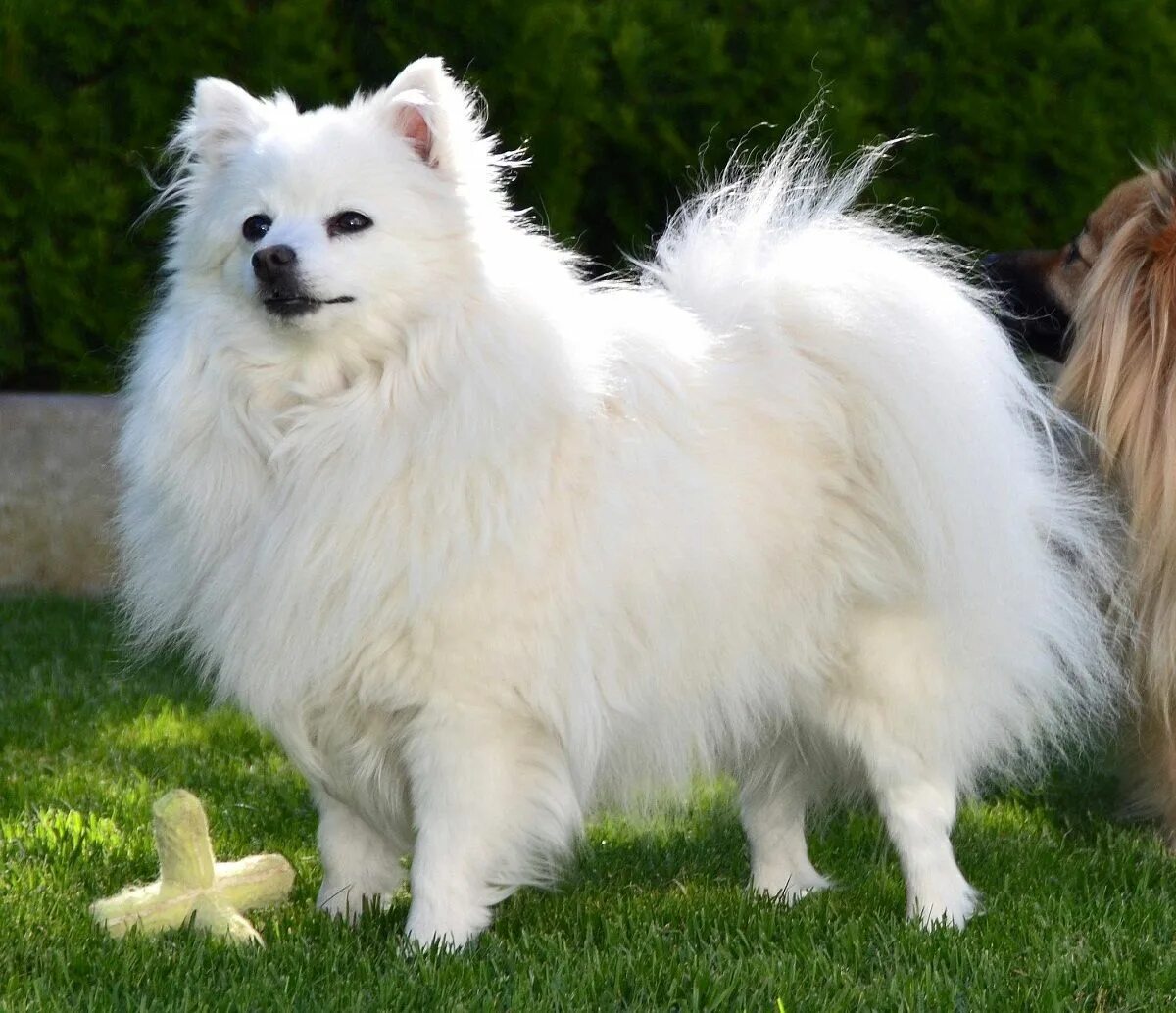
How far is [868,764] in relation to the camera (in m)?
3.74

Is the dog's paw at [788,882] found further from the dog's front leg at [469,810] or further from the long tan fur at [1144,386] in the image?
the long tan fur at [1144,386]

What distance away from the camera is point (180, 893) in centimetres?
357

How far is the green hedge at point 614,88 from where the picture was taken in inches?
275

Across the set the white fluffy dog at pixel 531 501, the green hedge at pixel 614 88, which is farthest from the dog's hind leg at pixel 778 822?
the green hedge at pixel 614 88

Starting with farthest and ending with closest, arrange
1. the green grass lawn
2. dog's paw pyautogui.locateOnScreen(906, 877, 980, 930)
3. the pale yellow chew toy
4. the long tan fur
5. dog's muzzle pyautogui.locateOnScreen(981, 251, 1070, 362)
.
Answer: dog's muzzle pyautogui.locateOnScreen(981, 251, 1070, 362) → the long tan fur → dog's paw pyautogui.locateOnScreen(906, 877, 980, 930) → the pale yellow chew toy → the green grass lawn

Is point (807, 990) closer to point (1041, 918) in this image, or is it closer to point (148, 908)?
point (1041, 918)

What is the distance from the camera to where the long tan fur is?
4.02m

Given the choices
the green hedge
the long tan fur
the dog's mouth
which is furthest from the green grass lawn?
the green hedge

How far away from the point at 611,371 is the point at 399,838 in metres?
1.16

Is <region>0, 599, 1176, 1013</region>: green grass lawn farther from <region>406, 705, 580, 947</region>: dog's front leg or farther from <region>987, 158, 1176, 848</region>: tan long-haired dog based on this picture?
<region>987, 158, 1176, 848</region>: tan long-haired dog

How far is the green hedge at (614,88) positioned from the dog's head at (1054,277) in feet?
7.60

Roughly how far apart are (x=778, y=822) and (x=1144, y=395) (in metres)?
1.41

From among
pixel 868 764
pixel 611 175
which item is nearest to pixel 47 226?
pixel 611 175

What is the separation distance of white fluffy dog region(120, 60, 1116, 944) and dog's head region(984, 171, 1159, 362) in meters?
0.85
